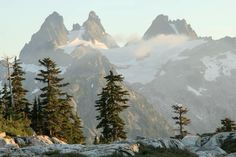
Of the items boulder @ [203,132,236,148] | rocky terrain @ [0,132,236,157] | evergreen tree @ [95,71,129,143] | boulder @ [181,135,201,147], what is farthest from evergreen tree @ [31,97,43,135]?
boulder @ [203,132,236,148]

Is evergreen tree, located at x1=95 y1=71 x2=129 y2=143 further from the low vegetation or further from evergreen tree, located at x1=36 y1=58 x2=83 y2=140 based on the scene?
the low vegetation

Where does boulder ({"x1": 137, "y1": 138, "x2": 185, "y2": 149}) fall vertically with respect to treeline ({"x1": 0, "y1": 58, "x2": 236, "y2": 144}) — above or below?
below

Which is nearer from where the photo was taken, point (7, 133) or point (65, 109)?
point (7, 133)

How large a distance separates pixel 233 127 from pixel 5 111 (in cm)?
4844

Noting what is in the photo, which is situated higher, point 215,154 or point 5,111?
point 5,111

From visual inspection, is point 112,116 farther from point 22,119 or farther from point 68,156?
point 68,156

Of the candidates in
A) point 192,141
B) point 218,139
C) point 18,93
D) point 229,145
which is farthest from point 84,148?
point 18,93

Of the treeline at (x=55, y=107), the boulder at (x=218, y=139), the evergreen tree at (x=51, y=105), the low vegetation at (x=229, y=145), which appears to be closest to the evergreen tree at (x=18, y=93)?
the treeline at (x=55, y=107)

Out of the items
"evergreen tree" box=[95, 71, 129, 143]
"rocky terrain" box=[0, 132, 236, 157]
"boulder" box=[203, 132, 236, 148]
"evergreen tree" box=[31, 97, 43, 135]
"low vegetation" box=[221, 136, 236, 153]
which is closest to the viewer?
"rocky terrain" box=[0, 132, 236, 157]

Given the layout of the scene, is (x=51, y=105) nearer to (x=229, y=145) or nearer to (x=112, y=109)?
(x=112, y=109)

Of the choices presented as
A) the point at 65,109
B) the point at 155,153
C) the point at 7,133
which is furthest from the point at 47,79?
the point at 155,153

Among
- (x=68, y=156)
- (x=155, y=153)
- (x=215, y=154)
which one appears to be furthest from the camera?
(x=215, y=154)

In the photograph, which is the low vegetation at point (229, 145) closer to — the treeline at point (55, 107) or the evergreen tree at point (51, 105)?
the treeline at point (55, 107)

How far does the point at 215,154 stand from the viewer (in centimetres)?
4900
